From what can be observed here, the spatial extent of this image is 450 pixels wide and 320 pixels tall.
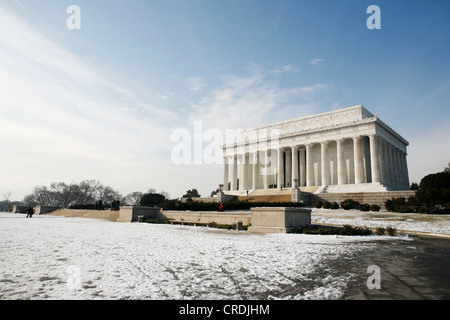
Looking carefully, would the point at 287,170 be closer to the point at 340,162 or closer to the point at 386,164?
the point at 340,162

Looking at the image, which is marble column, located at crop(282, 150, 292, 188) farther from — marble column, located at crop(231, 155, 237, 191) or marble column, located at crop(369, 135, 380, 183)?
marble column, located at crop(369, 135, 380, 183)

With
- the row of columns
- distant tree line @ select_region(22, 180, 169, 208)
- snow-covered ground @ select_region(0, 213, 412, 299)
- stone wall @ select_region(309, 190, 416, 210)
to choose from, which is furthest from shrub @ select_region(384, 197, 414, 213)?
distant tree line @ select_region(22, 180, 169, 208)

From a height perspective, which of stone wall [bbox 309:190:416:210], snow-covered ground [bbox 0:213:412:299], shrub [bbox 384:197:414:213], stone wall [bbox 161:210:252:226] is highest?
stone wall [bbox 309:190:416:210]

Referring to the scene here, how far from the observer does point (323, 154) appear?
5147cm

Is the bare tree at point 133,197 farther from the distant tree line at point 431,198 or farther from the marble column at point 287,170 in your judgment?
the distant tree line at point 431,198

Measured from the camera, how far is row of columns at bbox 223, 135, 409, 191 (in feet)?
155

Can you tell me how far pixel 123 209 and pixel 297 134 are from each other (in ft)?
128

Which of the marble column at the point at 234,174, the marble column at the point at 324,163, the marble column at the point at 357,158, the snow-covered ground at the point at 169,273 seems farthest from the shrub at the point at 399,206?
the marble column at the point at 234,174

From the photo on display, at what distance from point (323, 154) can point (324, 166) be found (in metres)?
2.22

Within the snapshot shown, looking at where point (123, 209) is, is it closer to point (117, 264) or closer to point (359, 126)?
point (117, 264)

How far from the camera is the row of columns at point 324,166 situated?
47.2m

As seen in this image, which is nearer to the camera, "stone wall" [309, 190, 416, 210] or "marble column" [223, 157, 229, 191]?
"stone wall" [309, 190, 416, 210]

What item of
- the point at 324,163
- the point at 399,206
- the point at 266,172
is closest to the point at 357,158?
the point at 324,163

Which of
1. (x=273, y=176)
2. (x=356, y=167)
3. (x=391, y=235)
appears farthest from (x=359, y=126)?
(x=391, y=235)
